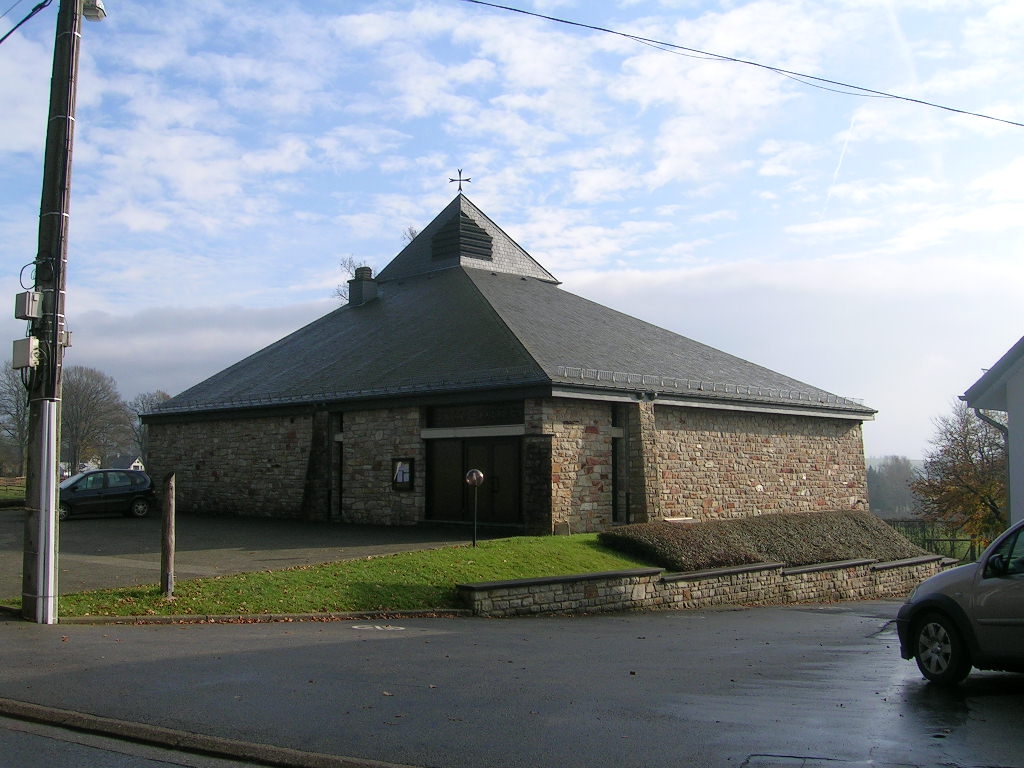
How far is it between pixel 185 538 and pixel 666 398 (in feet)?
39.3

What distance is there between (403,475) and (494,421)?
9.55 ft

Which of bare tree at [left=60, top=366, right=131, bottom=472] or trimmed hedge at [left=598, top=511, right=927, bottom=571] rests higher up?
bare tree at [left=60, top=366, right=131, bottom=472]

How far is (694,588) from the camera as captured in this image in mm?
18688

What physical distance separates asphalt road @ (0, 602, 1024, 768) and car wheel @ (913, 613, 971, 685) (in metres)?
0.18

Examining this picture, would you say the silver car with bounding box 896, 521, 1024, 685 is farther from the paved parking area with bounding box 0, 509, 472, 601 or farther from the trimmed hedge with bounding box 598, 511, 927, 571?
the paved parking area with bounding box 0, 509, 472, 601

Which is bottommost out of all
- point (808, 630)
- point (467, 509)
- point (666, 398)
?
point (808, 630)

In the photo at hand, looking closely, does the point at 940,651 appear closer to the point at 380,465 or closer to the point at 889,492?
the point at 380,465

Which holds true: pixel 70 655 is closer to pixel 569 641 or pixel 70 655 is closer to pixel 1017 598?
pixel 569 641

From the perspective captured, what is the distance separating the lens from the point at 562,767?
5773 millimetres

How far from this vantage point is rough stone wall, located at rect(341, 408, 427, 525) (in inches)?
942

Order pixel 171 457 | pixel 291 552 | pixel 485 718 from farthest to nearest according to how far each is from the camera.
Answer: pixel 171 457
pixel 291 552
pixel 485 718

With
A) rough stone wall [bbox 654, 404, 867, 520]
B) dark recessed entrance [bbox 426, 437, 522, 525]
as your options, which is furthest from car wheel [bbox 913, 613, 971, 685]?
rough stone wall [bbox 654, 404, 867, 520]

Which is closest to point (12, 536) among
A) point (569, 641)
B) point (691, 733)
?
point (569, 641)

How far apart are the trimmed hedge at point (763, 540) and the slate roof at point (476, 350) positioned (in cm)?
353
